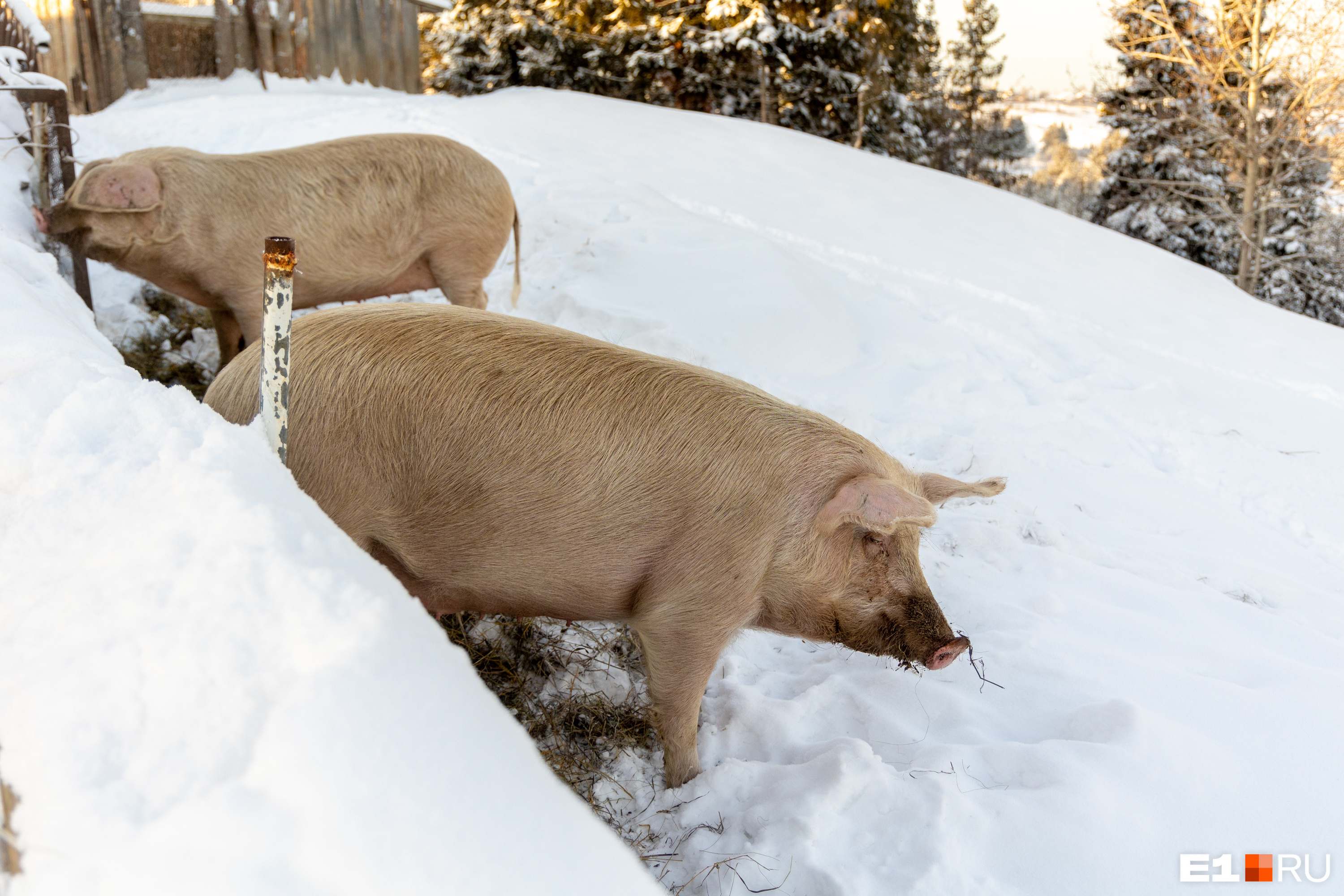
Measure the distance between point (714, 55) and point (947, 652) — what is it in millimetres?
14678

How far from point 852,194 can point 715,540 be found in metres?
7.79

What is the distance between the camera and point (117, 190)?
4055 mm

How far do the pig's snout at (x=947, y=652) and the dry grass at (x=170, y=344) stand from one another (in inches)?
139

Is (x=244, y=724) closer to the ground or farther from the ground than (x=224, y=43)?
closer to the ground

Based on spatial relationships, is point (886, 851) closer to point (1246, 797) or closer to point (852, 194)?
point (1246, 797)

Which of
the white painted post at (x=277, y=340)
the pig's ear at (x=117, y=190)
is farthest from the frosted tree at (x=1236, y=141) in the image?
the white painted post at (x=277, y=340)

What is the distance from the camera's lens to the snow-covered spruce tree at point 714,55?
15219 millimetres

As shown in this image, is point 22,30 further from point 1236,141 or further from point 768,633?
point 1236,141

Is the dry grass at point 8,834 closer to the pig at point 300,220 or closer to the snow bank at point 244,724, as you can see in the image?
the snow bank at point 244,724

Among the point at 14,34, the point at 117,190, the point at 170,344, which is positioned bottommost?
the point at 170,344

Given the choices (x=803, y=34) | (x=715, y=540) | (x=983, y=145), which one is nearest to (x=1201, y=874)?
(x=715, y=540)

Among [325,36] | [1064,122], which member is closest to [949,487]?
[325,36]

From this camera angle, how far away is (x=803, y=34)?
15.0 m

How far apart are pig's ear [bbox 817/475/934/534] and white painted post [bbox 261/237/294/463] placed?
4.49 feet
